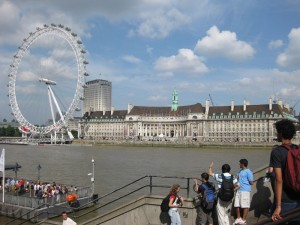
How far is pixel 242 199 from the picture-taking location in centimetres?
776

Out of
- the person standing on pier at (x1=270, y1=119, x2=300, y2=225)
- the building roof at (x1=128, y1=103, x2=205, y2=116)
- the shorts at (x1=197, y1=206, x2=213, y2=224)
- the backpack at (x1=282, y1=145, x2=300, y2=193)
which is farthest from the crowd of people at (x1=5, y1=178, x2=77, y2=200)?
the building roof at (x1=128, y1=103, x2=205, y2=116)

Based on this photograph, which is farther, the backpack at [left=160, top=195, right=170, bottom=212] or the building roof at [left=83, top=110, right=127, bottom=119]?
the building roof at [left=83, top=110, right=127, bottom=119]

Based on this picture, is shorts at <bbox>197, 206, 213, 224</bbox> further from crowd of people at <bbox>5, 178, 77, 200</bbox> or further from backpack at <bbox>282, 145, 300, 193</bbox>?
crowd of people at <bbox>5, 178, 77, 200</bbox>

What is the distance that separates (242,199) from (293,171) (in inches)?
137

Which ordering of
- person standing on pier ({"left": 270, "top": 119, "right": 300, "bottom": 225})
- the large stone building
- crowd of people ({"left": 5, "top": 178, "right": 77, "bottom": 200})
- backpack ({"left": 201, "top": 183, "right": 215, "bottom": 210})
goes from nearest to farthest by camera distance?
person standing on pier ({"left": 270, "top": 119, "right": 300, "bottom": 225}) → backpack ({"left": 201, "top": 183, "right": 215, "bottom": 210}) → crowd of people ({"left": 5, "top": 178, "right": 77, "bottom": 200}) → the large stone building

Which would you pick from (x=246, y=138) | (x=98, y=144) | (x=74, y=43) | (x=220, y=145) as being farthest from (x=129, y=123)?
(x=74, y=43)

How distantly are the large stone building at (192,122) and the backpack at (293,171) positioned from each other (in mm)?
122056

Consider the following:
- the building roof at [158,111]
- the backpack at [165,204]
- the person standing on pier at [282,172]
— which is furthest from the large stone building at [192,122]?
the person standing on pier at [282,172]

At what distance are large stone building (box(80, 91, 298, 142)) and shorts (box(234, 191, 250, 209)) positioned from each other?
390ft

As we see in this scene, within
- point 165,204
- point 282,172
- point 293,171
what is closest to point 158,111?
point 165,204

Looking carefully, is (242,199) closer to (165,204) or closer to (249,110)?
(165,204)

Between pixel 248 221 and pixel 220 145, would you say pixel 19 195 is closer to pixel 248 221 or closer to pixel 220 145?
pixel 248 221

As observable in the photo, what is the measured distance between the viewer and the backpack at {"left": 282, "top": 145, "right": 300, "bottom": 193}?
4.45m

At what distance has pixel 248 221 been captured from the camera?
7918 mm
